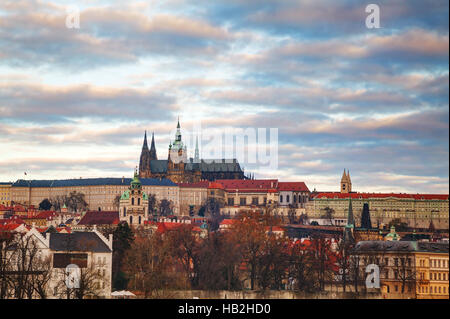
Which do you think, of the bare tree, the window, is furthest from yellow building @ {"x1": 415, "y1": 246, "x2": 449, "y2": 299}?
the window

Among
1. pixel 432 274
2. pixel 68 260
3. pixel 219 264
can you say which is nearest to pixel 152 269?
pixel 219 264

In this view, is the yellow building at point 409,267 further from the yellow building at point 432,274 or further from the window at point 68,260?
the window at point 68,260

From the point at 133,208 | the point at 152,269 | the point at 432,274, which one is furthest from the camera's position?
the point at 133,208

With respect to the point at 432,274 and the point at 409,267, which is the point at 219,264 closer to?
the point at 409,267

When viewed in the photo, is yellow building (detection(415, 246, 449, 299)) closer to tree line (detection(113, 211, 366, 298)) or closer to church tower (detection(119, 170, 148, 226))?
tree line (detection(113, 211, 366, 298))

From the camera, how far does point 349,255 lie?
7694 cm

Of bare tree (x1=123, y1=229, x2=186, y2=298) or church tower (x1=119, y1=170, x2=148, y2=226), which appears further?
church tower (x1=119, y1=170, x2=148, y2=226)

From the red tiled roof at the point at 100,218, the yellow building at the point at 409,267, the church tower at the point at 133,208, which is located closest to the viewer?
the yellow building at the point at 409,267

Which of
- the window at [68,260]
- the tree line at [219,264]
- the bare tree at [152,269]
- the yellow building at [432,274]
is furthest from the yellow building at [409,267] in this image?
the window at [68,260]
